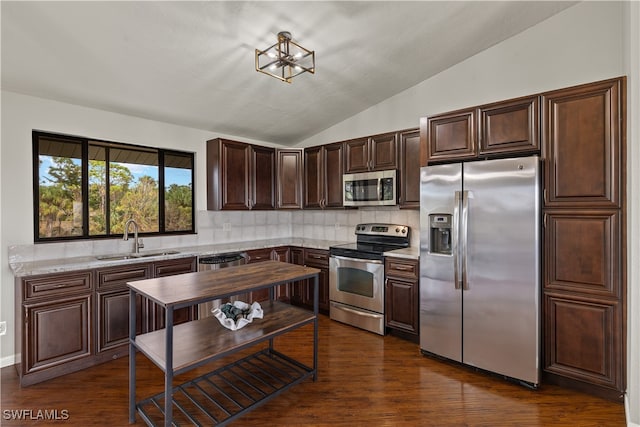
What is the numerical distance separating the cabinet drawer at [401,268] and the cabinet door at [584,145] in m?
1.25

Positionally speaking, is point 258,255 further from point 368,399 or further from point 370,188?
point 368,399

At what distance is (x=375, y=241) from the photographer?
400 cm

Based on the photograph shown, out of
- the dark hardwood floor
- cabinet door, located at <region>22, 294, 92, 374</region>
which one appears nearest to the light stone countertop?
cabinet door, located at <region>22, 294, 92, 374</region>

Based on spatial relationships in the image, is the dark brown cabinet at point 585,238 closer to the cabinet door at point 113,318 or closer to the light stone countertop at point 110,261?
the light stone countertop at point 110,261

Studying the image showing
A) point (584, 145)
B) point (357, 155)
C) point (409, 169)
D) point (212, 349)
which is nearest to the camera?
point (212, 349)

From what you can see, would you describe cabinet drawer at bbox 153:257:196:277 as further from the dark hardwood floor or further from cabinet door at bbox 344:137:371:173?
cabinet door at bbox 344:137:371:173

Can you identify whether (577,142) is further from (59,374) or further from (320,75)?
(59,374)

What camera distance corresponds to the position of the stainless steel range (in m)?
3.33

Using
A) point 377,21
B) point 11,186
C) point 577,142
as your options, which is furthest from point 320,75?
point 11,186

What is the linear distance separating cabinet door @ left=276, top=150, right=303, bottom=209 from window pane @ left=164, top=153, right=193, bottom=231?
3.91 feet

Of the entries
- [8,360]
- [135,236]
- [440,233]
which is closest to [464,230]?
[440,233]

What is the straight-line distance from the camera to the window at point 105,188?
2908 millimetres

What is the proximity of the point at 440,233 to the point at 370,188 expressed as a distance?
1129mm

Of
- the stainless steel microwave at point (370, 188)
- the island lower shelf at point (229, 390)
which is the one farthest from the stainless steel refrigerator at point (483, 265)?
the island lower shelf at point (229, 390)
